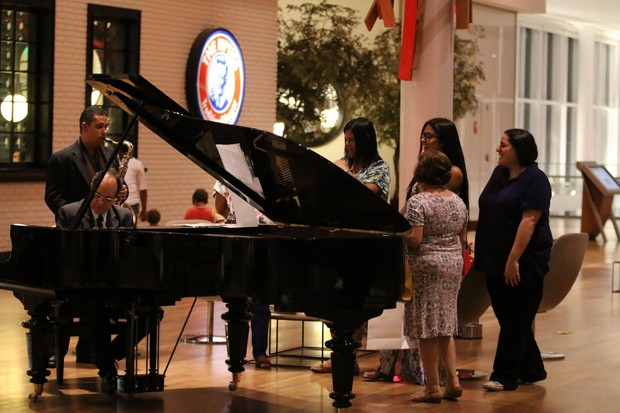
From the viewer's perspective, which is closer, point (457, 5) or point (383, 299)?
point (383, 299)

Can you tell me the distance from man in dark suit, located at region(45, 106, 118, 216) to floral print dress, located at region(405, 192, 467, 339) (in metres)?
1.94

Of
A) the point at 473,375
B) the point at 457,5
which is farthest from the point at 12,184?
the point at 473,375

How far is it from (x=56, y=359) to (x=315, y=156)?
207cm

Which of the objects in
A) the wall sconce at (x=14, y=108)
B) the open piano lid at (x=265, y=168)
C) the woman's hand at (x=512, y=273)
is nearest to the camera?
the open piano lid at (x=265, y=168)

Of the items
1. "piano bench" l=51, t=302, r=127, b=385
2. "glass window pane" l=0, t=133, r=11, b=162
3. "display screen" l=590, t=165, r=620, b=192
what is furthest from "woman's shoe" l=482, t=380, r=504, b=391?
"display screen" l=590, t=165, r=620, b=192

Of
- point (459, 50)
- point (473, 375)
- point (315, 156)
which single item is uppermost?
point (459, 50)

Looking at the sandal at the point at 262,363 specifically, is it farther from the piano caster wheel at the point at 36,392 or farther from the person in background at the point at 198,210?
the person in background at the point at 198,210

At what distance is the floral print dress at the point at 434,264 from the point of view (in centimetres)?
616

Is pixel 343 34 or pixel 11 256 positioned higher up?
pixel 343 34

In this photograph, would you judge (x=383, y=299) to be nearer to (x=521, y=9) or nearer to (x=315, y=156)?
(x=315, y=156)

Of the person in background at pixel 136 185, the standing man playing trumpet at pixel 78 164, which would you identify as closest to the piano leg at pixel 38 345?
the standing man playing trumpet at pixel 78 164

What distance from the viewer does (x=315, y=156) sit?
544 cm

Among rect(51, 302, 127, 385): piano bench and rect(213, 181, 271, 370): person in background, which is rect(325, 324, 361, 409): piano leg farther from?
rect(213, 181, 271, 370): person in background

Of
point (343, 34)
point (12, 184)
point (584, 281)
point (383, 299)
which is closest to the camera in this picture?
point (383, 299)
